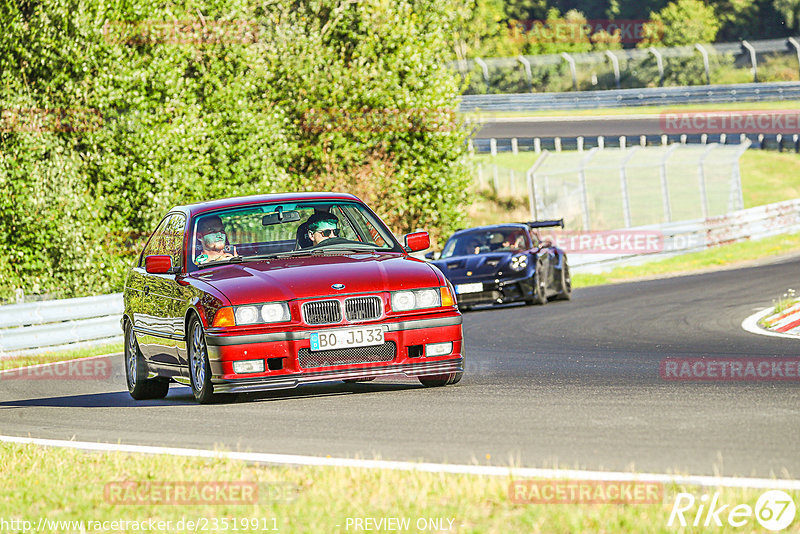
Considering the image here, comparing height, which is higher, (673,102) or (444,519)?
(444,519)

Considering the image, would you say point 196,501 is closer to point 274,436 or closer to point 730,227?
point 274,436

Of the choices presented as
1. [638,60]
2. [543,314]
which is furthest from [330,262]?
[638,60]

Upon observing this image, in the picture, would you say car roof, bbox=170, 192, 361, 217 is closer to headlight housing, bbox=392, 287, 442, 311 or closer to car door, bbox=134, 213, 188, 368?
car door, bbox=134, 213, 188, 368

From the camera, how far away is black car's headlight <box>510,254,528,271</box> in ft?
69.5

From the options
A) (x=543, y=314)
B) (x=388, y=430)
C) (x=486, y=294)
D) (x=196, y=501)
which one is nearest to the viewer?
(x=196, y=501)

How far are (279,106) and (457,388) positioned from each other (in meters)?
22.7

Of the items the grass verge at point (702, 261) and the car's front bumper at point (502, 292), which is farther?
the grass verge at point (702, 261)

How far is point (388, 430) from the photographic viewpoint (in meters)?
7.80

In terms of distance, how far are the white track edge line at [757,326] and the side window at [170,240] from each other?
258 inches

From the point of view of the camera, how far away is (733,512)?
15.9ft

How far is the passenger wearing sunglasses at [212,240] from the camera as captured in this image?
34.0ft

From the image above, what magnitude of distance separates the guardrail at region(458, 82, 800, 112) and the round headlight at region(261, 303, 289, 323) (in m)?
52.4

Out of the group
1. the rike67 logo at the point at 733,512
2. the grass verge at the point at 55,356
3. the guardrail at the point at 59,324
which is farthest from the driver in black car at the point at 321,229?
the guardrail at the point at 59,324
